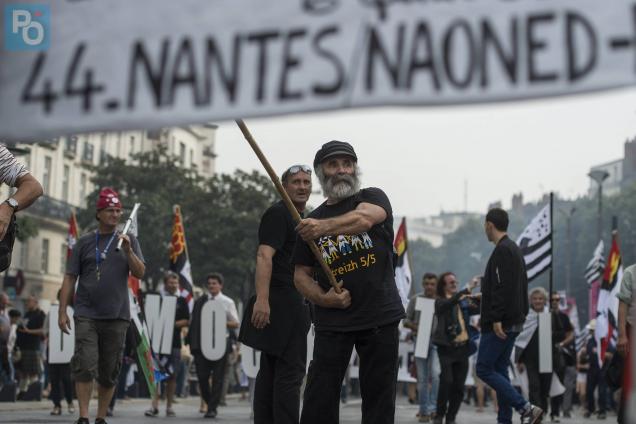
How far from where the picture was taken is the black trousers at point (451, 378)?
13.6 m

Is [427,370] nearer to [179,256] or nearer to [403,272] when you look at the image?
[403,272]

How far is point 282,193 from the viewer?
532 cm

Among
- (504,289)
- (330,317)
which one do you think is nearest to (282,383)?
(330,317)

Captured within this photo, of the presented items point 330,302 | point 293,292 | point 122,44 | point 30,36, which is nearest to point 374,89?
point 122,44

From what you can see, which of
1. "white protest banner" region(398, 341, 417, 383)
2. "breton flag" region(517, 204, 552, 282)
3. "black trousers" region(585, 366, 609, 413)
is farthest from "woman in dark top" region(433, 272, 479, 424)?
"black trousers" region(585, 366, 609, 413)

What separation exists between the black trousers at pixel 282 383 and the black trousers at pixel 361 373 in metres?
0.77

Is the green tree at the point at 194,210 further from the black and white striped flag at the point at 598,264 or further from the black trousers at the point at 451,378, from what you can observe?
the black trousers at the point at 451,378

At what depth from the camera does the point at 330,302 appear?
6.14m

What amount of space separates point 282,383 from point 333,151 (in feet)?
5.80

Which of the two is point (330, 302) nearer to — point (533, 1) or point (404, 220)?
point (533, 1)

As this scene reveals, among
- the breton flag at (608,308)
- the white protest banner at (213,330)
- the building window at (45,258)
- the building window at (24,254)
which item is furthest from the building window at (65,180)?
the white protest banner at (213,330)

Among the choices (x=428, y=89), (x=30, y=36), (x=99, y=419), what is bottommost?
(x=99, y=419)

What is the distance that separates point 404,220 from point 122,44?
18981 millimetres

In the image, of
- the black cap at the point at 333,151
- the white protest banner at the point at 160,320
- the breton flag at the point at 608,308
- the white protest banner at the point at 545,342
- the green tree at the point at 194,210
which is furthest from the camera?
the green tree at the point at 194,210
